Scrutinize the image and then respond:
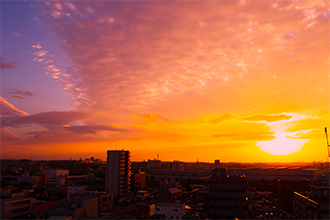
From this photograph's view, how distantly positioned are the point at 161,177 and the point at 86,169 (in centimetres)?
3731

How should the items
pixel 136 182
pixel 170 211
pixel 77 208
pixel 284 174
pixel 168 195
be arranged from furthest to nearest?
pixel 284 174 → pixel 136 182 → pixel 168 195 → pixel 170 211 → pixel 77 208

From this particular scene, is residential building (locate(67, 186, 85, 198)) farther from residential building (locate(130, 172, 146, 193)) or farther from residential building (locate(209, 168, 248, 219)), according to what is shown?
residential building (locate(209, 168, 248, 219))

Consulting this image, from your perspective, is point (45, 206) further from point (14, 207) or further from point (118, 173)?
point (118, 173)

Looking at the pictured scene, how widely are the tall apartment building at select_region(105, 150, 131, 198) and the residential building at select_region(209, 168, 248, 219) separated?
25.8 m

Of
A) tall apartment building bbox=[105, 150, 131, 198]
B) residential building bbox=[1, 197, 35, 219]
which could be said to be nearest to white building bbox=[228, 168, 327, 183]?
tall apartment building bbox=[105, 150, 131, 198]

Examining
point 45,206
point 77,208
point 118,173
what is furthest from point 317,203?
point 118,173

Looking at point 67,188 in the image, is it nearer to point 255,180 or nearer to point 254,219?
point 254,219

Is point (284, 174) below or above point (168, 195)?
below

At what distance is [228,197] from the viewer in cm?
2780

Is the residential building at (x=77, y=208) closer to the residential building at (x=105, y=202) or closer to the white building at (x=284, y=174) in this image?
the residential building at (x=105, y=202)

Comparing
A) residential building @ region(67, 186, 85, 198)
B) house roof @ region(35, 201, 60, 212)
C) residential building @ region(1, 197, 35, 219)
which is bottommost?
residential building @ region(67, 186, 85, 198)

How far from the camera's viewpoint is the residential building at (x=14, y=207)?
23.5 m

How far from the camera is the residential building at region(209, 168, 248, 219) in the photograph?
89.4 feet

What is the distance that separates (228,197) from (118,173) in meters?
28.4
